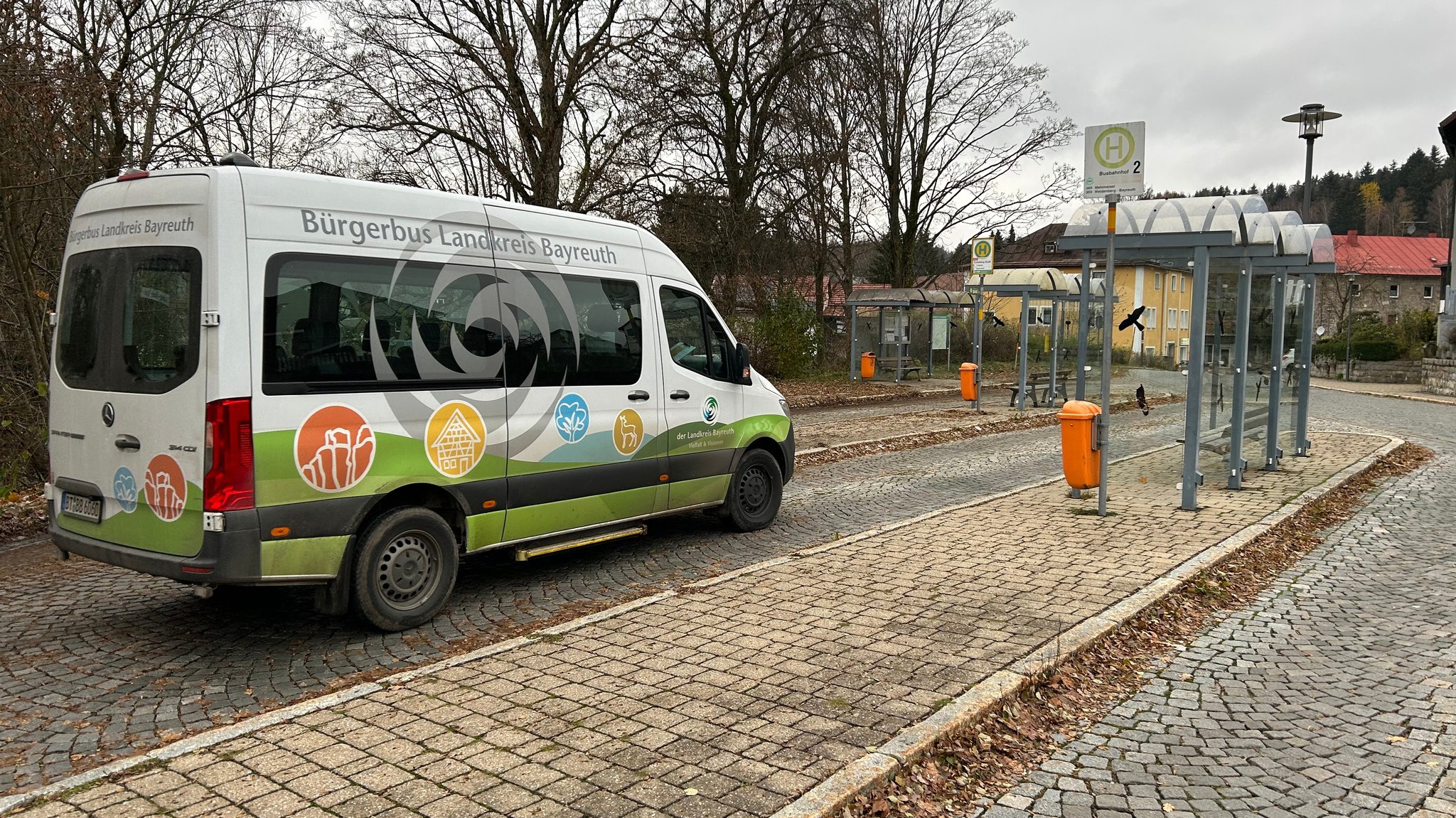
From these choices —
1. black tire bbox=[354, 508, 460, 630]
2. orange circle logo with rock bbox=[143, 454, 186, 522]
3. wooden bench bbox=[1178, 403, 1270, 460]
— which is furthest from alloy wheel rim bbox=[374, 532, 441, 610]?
wooden bench bbox=[1178, 403, 1270, 460]

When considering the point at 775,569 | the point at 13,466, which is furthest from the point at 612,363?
the point at 13,466

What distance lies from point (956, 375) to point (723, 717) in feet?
91.2

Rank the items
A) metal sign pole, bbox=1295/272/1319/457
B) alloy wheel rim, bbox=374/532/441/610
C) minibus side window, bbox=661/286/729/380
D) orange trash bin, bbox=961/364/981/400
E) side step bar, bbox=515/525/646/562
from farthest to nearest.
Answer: orange trash bin, bbox=961/364/981/400 → metal sign pole, bbox=1295/272/1319/457 → minibus side window, bbox=661/286/729/380 → side step bar, bbox=515/525/646/562 → alloy wheel rim, bbox=374/532/441/610

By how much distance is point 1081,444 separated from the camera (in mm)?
9594

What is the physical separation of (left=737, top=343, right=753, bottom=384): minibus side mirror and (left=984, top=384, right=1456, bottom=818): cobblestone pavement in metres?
3.83

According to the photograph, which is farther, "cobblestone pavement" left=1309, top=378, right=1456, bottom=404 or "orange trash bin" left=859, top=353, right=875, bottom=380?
"cobblestone pavement" left=1309, top=378, right=1456, bottom=404

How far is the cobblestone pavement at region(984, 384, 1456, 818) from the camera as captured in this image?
12.5 feet

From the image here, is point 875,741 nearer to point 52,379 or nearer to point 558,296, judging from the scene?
point 558,296

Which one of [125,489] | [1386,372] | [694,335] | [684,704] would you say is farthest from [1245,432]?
[1386,372]

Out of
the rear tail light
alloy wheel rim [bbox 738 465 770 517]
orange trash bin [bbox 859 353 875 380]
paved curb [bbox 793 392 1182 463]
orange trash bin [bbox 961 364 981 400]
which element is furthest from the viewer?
orange trash bin [bbox 859 353 875 380]

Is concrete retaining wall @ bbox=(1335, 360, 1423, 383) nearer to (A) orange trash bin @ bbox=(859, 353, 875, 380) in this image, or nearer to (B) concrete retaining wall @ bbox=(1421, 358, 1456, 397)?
(B) concrete retaining wall @ bbox=(1421, 358, 1456, 397)

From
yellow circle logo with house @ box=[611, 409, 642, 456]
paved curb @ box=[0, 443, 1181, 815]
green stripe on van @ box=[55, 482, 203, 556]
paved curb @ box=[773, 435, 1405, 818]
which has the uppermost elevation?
yellow circle logo with house @ box=[611, 409, 642, 456]

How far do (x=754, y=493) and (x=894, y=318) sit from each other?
19.9 m

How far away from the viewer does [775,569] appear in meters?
7.00
